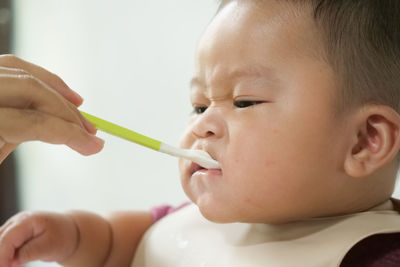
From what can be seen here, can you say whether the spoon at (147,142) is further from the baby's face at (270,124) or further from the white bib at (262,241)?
the white bib at (262,241)

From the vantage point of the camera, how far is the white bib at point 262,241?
0.59m

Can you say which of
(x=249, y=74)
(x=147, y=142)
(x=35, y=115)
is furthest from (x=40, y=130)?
(x=249, y=74)

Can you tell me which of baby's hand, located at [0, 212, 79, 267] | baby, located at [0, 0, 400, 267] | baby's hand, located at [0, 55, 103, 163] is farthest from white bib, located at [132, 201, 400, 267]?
baby's hand, located at [0, 55, 103, 163]

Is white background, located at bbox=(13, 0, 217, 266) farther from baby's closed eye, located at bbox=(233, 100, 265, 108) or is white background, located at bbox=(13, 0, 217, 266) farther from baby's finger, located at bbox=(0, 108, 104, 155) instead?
baby's finger, located at bbox=(0, 108, 104, 155)

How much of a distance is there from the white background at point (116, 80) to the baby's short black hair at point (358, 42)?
0.44 meters

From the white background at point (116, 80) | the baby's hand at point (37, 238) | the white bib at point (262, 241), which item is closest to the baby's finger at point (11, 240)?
the baby's hand at point (37, 238)

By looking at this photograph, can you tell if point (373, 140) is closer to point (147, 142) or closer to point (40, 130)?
point (147, 142)

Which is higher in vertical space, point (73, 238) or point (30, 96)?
point (30, 96)

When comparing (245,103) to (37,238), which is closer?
(245,103)

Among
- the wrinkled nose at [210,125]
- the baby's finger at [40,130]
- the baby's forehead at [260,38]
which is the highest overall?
the baby's forehead at [260,38]

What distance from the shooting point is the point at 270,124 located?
57 centimetres

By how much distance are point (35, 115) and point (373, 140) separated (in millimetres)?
396

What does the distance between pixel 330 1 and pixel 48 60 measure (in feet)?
3.39

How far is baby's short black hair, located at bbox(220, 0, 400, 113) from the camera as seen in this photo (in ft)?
1.87
